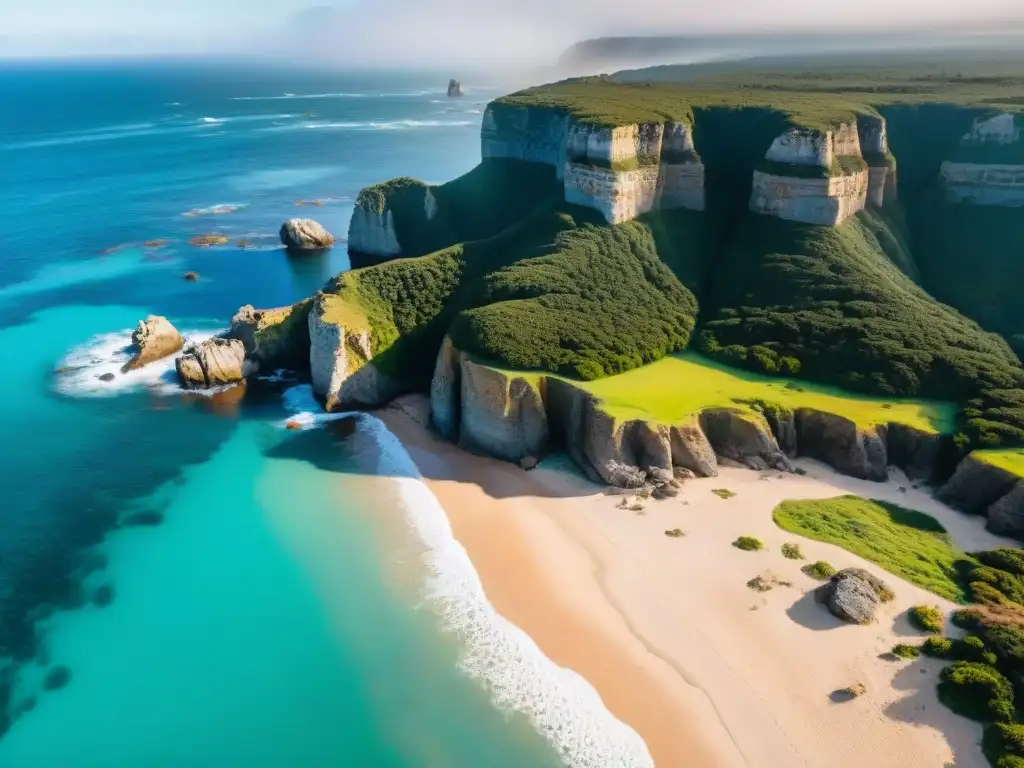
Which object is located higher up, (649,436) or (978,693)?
(649,436)

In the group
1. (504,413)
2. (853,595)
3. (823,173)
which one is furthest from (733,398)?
(823,173)

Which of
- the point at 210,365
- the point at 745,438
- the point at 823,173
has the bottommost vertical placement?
the point at 745,438

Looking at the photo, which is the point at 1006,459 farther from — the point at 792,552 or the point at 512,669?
the point at 512,669

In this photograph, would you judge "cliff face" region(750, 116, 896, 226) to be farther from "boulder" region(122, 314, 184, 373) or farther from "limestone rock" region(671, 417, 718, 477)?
"boulder" region(122, 314, 184, 373)

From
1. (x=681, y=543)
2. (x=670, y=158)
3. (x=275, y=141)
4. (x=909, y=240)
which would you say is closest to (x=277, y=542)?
(x=681, y=543)

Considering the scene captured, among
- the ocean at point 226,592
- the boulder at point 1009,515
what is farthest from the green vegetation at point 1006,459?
the ocean at point 226,592

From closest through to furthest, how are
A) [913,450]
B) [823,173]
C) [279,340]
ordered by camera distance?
[913,450], [823,173], [279,340]

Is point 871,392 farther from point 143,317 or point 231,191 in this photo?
point 231,191

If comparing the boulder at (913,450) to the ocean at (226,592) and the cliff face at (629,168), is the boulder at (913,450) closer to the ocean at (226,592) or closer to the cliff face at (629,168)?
the ocean at (226,592)
